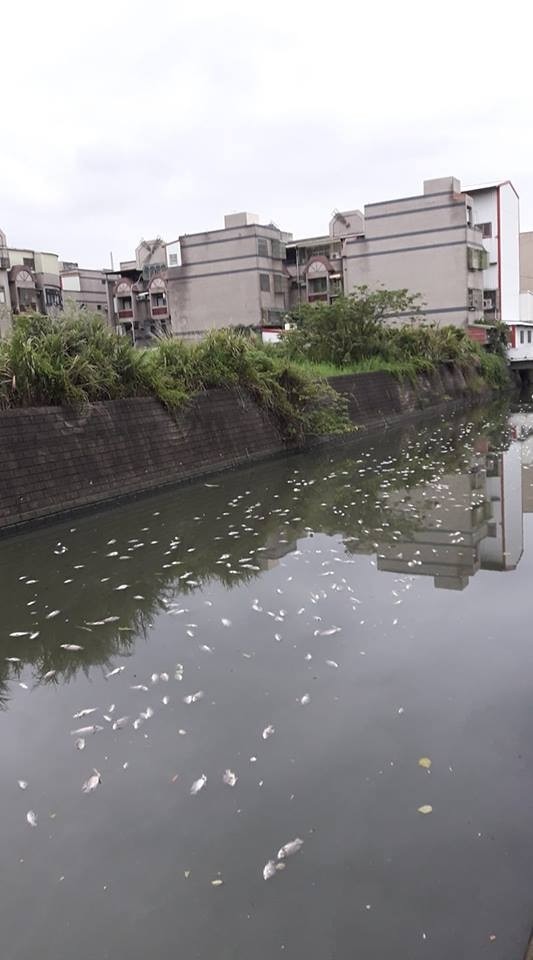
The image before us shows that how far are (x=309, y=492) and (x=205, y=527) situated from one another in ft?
9.27

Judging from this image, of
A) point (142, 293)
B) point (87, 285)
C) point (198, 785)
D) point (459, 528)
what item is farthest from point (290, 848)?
point (87, 285)

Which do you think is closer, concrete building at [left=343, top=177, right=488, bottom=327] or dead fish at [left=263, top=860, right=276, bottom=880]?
dead fish at [left=263, top=860, right=276, bottom=880]

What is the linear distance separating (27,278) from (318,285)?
19.3 m

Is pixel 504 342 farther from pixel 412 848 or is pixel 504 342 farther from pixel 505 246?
pixel 412 848

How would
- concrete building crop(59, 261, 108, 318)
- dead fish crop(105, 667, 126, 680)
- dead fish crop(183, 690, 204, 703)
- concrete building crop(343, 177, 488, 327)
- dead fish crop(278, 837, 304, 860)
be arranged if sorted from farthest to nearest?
concrete building crop(59, 261, 108, 318) < concrete building crop(343, 177, 488, 327) < dead fish crop(105, 667, 126, 680) < dead fish crop(183, 690, 204, 703) < dead fish crop(278, 837, 304, 860)

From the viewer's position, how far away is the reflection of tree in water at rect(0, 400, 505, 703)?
5.96 meters

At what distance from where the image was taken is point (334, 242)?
1996 inches

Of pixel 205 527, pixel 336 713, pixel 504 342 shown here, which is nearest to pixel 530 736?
pixel 336 713

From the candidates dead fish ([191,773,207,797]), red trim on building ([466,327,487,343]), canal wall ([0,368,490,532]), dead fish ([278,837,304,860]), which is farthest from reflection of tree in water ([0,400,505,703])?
red trim on building ([466,327,487,343])

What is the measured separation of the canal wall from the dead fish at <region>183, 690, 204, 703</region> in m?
5.51

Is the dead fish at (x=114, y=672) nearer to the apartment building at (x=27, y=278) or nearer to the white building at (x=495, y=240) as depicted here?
the apartment building at (x=27, y=278)

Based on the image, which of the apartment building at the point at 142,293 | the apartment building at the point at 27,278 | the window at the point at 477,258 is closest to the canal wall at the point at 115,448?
the window at the point at 477,258

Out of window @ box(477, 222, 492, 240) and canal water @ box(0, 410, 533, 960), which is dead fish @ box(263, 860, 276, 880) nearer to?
canal water @ box(0, 410, 533, 960)

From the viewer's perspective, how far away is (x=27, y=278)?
47.7 meters
